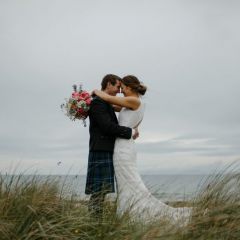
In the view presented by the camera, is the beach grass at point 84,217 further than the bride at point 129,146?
No

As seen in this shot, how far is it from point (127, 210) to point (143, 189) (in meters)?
1.62

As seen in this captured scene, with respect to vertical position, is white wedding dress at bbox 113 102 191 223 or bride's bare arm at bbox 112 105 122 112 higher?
bride's bare arm at bbox 112 105 122 112

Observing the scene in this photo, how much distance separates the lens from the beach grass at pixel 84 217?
5.02 m

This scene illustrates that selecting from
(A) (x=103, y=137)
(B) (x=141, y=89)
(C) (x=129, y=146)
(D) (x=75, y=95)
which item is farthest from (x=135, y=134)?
(D) (x=75, y=95)

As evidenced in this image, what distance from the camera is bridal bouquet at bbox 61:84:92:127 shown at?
7.50m

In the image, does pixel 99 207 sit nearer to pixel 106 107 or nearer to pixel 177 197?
pixel 177 197

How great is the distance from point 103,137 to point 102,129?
0.16 m

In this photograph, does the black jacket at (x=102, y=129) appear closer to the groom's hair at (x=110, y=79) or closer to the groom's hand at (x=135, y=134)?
the groom's hand at (x=135, y=134)

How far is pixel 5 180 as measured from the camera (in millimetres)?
5844

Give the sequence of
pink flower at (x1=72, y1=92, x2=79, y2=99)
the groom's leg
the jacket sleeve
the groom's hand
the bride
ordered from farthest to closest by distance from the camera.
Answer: pink flower at (x1=72, y1=92, x2=79, y2=99), the groom's hand, the bride, the jacket sleeve, the groom's leg

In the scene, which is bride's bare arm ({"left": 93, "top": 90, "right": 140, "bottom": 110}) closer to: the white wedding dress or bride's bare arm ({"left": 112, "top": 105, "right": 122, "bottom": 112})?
the white wedding dress

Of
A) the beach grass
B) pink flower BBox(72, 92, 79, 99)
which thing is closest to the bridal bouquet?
pink flower BBox(72, 92, 79, 99)

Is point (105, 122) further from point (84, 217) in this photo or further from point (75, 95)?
point (84, 217)

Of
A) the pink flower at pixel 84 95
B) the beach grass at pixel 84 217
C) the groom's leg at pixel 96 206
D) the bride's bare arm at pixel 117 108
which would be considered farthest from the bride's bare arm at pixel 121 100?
the beach grass at pixel 84 217
